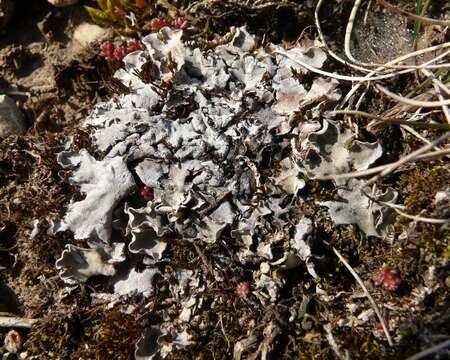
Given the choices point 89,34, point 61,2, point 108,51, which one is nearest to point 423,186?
point 108,51

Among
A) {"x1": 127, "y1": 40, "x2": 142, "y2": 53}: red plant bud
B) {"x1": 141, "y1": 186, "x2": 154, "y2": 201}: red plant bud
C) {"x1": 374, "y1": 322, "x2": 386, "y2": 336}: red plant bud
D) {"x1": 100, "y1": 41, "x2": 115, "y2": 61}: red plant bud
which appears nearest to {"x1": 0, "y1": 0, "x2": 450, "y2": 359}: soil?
{"x1": 374, "y1": 322, "x2": 386, "y2": 336}: red plant bud

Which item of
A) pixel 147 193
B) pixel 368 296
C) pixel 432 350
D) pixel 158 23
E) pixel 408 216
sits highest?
pixel 158 23

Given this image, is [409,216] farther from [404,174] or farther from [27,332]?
[27,332]

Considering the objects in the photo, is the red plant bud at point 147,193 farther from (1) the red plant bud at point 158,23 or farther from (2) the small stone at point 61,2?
(2) the small stone at point 61,2

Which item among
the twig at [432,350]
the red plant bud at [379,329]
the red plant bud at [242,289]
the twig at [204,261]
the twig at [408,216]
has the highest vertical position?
the twig at [408,216]

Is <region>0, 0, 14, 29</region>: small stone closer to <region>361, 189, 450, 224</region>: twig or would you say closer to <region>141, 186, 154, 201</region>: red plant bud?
<region>141, 186, 154, 201</region>: red plant bud

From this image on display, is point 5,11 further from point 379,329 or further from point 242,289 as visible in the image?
point 379,329

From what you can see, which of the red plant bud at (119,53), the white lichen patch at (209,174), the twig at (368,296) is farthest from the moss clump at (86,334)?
the red plant bud at (119,53)
